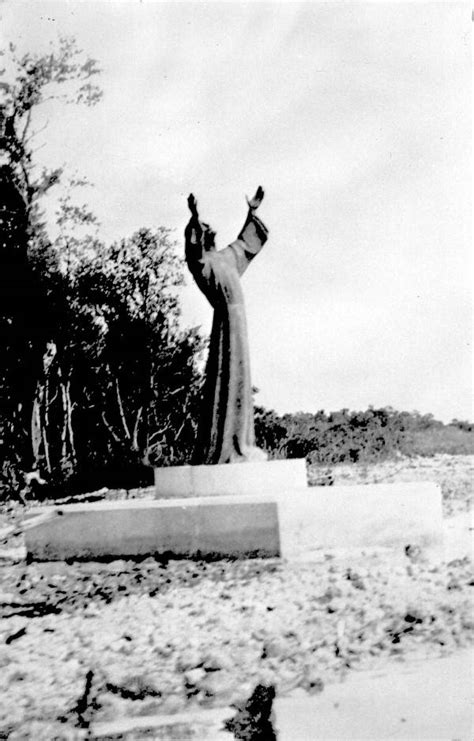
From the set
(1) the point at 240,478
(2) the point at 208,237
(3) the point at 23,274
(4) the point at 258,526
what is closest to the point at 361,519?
(4) the point at 258,526

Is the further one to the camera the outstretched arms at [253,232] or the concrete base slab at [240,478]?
the outstretched arms at [253,232]

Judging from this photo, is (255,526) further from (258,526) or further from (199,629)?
(199,629)

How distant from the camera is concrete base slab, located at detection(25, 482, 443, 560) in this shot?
6219mm

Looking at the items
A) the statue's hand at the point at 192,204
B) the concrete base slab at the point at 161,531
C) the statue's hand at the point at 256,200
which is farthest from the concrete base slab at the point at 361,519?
the statue's hand at the point at 256,200

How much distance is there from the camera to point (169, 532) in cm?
638

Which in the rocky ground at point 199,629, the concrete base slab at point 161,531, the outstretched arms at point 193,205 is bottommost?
the rocky ground at point 199,629

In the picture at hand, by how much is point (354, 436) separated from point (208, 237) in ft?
63.5

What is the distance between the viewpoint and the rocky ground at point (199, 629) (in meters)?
3.17

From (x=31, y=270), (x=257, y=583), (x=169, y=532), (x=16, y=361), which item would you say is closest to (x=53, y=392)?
(x=16, y=361)

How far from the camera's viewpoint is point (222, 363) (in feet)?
26.6

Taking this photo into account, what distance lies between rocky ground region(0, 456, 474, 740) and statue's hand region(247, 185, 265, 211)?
171 inches

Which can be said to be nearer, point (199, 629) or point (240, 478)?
point (199, 629)

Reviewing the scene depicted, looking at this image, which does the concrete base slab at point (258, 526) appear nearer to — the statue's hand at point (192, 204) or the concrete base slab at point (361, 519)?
the concrete base slab at point (361, 519)

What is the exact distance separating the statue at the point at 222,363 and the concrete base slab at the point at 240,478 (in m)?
0.30
